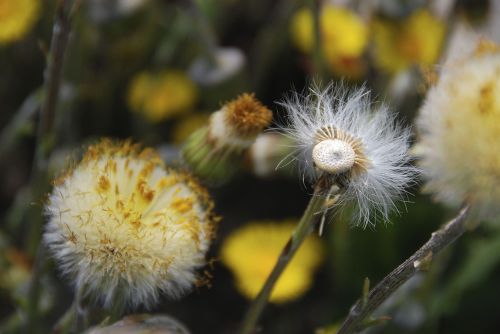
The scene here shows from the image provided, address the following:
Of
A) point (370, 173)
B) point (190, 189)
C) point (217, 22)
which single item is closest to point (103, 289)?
point (190, 189)

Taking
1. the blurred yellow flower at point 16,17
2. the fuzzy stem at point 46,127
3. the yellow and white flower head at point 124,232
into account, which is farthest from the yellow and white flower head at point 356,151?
the blurred yellow flower at point 16,17

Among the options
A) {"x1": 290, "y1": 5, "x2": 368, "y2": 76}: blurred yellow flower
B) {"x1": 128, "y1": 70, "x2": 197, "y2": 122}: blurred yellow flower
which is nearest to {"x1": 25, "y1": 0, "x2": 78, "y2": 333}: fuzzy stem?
{"x1": 128, "y1": 70, "x2": 197, "y2": 122}: blurred yellow flower

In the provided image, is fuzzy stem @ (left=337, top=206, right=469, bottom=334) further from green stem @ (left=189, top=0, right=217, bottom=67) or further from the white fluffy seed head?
green stem @ (left=189, top=0, right=217, bottom=67)

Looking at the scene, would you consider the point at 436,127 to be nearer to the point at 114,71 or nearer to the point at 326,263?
the point at 326,263

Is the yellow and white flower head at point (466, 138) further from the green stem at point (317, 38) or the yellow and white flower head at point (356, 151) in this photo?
the green stem at point (317, 38)

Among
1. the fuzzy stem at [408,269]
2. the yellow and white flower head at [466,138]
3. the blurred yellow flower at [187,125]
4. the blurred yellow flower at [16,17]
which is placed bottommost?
the fuzzy stem at [408,269]

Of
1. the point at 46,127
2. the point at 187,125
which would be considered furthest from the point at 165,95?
the point at 46,127
